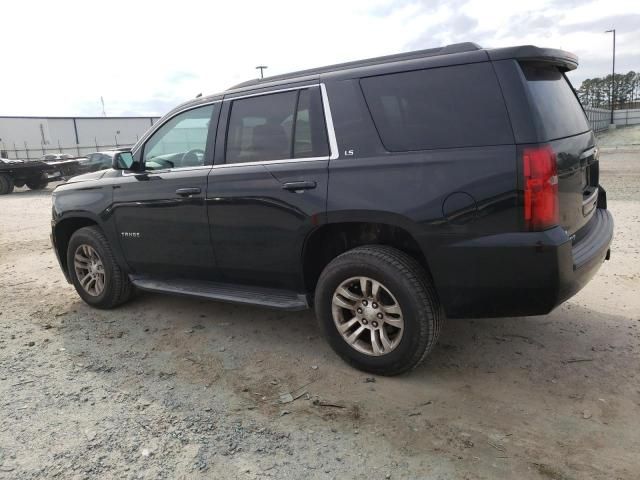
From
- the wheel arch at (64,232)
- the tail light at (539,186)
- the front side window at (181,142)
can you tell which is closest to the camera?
the tail light at (539,186)

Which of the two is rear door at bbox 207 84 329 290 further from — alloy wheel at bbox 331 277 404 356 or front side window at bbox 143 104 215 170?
alloy wheel at bbox 331 277 404 356

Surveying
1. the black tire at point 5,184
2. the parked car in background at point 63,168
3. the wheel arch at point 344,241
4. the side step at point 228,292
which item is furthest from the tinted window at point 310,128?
the black tire at point 5,184

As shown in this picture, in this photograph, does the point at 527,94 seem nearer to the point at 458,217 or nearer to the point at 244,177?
the point at 458,217

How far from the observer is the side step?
12.2ft

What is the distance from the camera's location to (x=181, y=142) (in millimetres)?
4359

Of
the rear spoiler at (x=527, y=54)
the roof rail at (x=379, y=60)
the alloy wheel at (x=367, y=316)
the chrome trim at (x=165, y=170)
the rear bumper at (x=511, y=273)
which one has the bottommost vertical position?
the alloy wheel at (x=367, y=316)

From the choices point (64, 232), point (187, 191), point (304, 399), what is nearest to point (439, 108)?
point (304, 399)

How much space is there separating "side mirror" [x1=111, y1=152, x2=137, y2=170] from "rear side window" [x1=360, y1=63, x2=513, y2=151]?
2205mm

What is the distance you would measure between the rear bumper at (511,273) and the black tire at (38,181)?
62.3 ft

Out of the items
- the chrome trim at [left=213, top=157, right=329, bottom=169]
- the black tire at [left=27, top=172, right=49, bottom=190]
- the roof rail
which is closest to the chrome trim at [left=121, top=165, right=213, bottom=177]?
the chrome trim at [left=213, top=157, right=329, bottom=169]

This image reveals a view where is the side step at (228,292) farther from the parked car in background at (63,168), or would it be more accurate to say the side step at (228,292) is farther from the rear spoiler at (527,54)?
the parked car in background at (63,168)

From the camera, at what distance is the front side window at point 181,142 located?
13.6 feet

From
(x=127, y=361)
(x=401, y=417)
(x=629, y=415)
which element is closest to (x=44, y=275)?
(x=127, y=361)

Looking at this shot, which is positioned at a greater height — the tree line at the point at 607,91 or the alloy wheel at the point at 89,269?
the tree line at the point at 607,91
